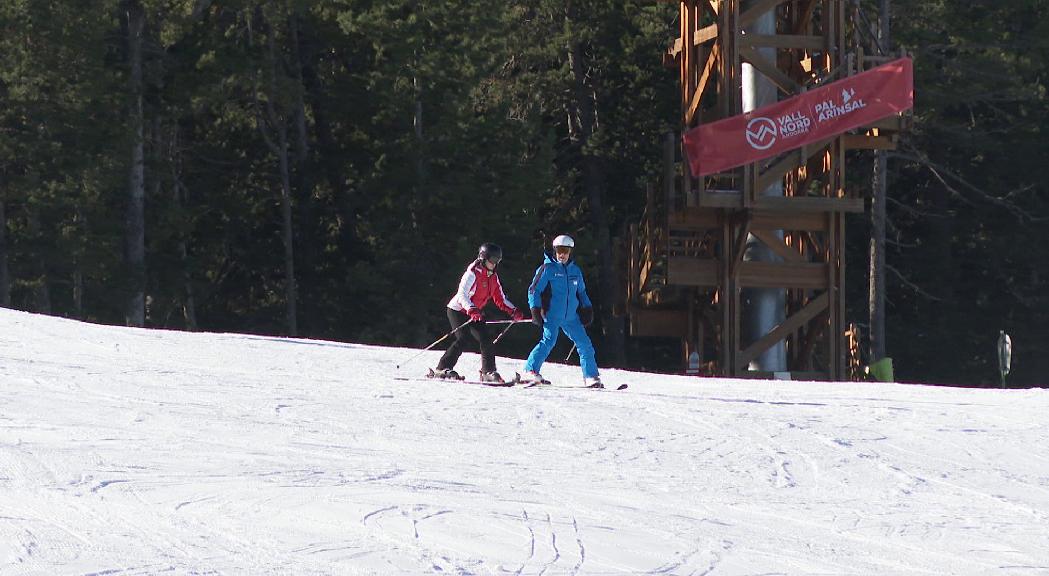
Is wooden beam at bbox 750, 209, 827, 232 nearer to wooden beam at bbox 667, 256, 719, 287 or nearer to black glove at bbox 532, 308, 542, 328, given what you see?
wooden beam at bbox 667, 256, 719, 287

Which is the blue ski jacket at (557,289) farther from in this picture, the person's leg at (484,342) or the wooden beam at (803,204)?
the wooden beam at (803,204)

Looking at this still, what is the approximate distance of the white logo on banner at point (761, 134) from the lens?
2400cm

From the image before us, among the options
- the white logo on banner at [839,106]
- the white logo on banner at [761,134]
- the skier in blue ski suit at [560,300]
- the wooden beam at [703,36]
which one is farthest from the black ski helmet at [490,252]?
the wooden beam at [703,36]

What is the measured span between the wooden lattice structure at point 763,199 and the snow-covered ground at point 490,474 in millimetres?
7329

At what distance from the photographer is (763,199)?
2430 cm

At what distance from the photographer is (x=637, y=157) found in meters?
39.1

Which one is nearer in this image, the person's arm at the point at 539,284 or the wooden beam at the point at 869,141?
the person's arm at the point at 539,284

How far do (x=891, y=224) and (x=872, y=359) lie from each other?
440 centimetres

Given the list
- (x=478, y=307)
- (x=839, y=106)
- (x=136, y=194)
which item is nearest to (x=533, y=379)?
(x=478, y=307)

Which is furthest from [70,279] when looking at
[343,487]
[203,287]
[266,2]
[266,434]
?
[343,487]

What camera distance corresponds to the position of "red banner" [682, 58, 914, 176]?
24000 millimetres

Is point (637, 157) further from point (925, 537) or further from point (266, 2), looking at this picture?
point (925, 537)

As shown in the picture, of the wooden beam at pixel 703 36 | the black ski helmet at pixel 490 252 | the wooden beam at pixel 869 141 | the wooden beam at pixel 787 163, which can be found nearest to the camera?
the black ski helmet at pixel 490 252

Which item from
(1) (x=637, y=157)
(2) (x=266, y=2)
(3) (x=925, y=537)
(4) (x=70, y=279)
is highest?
(2) (x=266, y=2)
